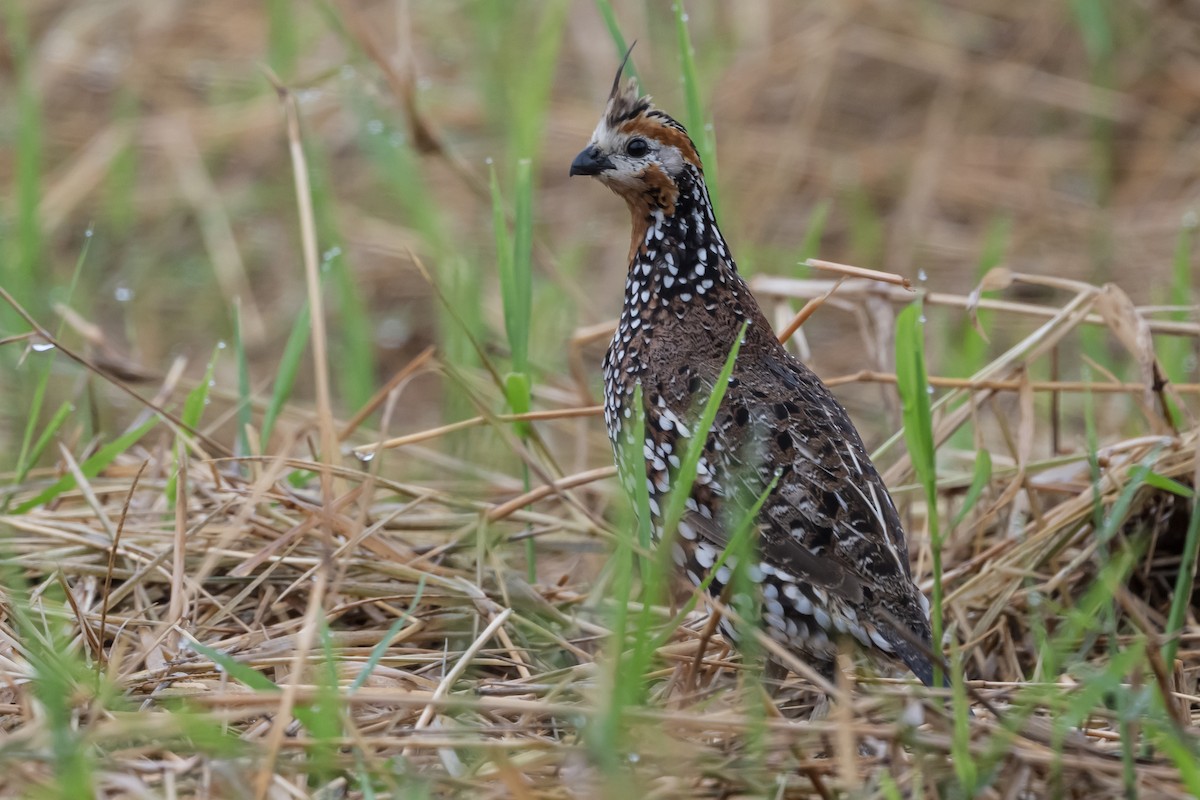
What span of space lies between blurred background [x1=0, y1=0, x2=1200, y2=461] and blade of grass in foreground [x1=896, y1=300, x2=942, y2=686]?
9.93ft

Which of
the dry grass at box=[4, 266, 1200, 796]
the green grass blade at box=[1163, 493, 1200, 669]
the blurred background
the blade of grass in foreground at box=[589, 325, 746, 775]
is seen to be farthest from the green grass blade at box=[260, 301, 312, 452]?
the green grass blade at box=[1163, 493, 1200, 669]

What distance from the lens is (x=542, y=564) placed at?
4.79 meters

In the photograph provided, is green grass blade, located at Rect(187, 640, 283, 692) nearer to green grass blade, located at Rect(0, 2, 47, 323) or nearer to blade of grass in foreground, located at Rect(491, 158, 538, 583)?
blade of grass in foreground, located at Rect(491, 158, 538, 583)

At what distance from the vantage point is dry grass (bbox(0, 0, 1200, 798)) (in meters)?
2.88

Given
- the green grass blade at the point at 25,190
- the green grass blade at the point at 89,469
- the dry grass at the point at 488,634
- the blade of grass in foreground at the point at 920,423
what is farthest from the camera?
the green grass blade at the point at 25,190

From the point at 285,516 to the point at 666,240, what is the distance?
135 centimetres

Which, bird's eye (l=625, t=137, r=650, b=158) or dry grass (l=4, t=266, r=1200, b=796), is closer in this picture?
dry grass (l=4, t=266, r=1200, b=796)

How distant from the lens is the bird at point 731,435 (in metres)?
3.43

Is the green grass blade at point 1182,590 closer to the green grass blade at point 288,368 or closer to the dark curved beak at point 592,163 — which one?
the dark curved beak at point 592,163

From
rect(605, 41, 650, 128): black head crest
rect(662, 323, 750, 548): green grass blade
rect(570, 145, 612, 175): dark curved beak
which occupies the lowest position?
rect(662, 323, 750, 548): green grass blade

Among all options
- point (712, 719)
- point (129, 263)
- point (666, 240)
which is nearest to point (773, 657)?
point (712, 719)

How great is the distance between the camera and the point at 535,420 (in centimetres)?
440

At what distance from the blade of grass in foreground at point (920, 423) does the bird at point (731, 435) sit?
13 cm

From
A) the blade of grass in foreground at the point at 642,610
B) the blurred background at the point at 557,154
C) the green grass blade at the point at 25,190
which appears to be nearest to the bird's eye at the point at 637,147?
the blade of grass in foreground at the point at 642,610
